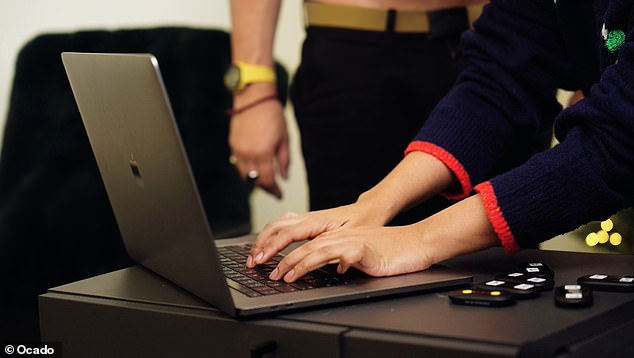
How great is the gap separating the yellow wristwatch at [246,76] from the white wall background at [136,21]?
56 cm

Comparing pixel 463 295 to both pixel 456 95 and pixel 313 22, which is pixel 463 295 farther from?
pixel 313 22

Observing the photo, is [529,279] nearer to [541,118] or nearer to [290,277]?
[290,277]

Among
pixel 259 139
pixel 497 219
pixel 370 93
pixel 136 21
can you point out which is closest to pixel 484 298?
pixel 497 219

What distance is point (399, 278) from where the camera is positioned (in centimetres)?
87

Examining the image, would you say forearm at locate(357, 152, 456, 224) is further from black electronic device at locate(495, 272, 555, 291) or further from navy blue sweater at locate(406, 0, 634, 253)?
black electronic device at locate(495, 272, 555, 291)

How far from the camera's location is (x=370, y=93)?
1.52 metres

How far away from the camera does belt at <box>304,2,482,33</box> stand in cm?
150

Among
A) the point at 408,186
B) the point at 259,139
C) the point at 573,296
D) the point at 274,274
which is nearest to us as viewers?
the point at 573,296

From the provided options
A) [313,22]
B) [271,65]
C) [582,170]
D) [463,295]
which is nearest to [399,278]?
[463,295]

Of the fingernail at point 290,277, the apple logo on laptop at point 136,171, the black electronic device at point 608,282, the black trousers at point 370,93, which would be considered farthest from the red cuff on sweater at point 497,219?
the black trousers at point 370,93

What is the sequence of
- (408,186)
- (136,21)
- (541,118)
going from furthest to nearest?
(136,21)
(541,118)
(408,186)

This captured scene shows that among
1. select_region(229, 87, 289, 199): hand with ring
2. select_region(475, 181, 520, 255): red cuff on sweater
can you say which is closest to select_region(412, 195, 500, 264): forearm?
select_region(475, 181, 520, 255): red cuff on sweater

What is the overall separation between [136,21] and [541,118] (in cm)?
135

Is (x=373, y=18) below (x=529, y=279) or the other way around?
the other way around
